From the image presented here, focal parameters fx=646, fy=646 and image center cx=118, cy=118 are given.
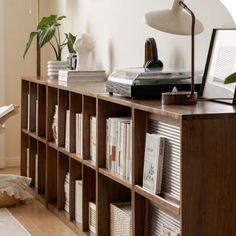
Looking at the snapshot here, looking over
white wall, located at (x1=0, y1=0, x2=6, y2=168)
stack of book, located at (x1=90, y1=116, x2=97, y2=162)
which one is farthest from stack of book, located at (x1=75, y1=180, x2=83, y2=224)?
white wall, located at (x1=0, y1=0, x2=6, y2=168)

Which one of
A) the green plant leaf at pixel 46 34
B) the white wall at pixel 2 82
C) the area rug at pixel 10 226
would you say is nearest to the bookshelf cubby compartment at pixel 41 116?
the green plant leaf at pixel 46 34

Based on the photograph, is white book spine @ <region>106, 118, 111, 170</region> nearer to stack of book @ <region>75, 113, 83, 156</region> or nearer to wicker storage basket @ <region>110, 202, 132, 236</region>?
wicker storage basket @ <region>110, 202, 132, 236</region>

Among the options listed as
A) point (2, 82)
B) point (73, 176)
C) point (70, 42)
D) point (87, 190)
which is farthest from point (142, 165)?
point (2, 82)

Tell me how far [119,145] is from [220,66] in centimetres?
63

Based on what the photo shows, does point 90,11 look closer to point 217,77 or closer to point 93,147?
point 93,147

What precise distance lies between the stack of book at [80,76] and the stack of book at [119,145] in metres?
0.89

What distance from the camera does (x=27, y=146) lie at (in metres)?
4.80

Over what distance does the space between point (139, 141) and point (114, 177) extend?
0.33m

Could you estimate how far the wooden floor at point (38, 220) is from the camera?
3.72 meters

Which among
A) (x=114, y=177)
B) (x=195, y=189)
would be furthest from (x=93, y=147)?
(x=195, y=189)

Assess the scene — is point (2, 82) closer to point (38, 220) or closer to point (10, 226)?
point (38, 220)

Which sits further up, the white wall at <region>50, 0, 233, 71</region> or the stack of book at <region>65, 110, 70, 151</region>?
the white wall at <region>50, 0, 233, 71</region>

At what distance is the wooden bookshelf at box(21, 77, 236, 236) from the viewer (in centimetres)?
237

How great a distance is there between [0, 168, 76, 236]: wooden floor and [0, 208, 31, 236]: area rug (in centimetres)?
4
